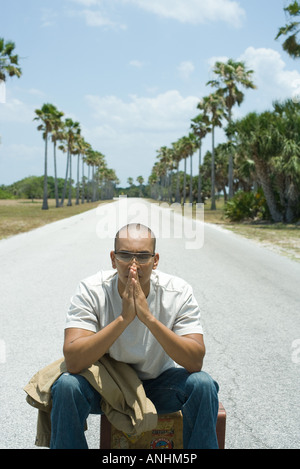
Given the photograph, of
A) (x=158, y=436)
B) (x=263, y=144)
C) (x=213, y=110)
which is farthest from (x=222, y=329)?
(x=213, y=110)

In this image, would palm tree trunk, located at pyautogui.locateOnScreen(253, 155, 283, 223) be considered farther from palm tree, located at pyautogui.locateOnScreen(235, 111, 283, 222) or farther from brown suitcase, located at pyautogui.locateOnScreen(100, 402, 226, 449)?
brown suitcase, located at pyautogui.locateOnScreen(100, 402, 226, 449)

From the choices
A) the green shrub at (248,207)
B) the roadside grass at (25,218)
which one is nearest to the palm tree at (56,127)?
the roadside grass at (25,218)

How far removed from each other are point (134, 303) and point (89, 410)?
2.06 ft

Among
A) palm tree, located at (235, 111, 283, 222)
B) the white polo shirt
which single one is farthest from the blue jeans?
palm tree, located at (235, 111, 283, 222)

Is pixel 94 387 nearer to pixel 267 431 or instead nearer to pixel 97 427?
pixel 97 427

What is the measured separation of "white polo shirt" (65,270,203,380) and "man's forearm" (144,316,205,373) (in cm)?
11

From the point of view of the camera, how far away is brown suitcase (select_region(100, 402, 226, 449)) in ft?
8.71

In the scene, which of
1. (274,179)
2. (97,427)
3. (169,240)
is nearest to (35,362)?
(97,427)

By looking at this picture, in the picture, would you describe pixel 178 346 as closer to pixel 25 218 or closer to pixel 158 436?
pixel 158 436

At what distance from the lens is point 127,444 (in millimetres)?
2680

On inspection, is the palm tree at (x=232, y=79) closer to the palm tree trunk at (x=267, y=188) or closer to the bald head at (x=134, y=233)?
the palm tree trunk at (x=267, y=188)

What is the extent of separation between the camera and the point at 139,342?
110 inches

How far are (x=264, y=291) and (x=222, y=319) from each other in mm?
2186

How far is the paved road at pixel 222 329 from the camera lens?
3520mm
